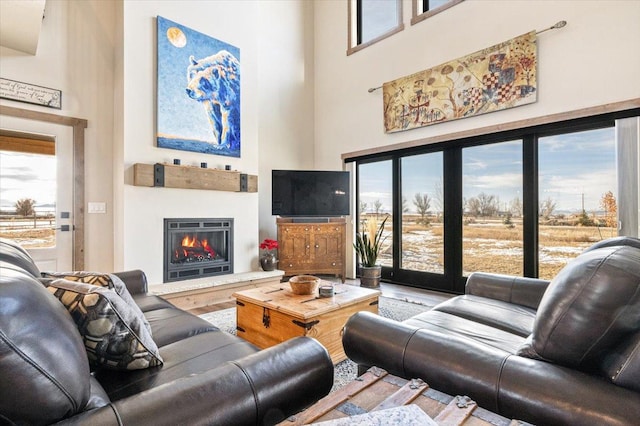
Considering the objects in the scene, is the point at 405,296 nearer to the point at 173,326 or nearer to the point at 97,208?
the point at 173,326

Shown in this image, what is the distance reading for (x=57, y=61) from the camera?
12.1 ft

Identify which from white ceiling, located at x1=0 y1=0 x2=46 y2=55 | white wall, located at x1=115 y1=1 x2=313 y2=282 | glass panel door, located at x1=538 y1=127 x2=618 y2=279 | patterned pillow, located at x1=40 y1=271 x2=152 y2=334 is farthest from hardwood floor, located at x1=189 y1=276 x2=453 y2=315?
white ceiling, located at x1=0 y1=0 x2=46 y2=55

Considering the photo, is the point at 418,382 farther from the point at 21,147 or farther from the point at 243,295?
the point at 21,147

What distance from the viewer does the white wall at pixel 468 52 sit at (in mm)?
3086

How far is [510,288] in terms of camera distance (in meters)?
2.21

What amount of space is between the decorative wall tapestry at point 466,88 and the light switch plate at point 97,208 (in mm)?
3837

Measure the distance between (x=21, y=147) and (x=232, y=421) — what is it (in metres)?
4.15

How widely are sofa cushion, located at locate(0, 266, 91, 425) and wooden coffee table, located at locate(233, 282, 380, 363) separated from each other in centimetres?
132

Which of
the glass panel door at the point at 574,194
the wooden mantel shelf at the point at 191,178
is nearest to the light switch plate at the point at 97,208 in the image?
the wooden mantel shelf at the point at 191,178

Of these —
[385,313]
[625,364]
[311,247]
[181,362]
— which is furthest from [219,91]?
[625,364]

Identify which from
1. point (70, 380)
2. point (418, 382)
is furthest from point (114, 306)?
point (418, 382)

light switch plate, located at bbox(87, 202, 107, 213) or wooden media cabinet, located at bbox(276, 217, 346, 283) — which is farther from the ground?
light switch plate, located at bbox(87, 202, 107, 213)

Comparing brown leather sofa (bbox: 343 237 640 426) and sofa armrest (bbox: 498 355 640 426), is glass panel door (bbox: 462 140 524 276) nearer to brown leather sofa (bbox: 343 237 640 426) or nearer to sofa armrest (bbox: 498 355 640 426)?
brown leather sofa (bbox: 343 237 640 426)

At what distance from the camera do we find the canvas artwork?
3936 millimetres
